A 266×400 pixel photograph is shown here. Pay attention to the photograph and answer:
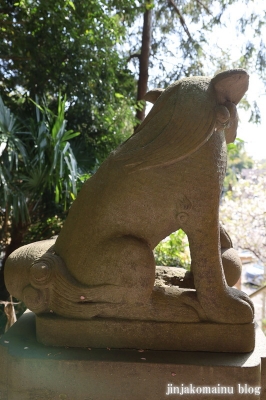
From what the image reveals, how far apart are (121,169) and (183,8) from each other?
526cm

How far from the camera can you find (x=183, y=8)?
19.5 feet

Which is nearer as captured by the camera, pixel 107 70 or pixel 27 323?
pixel 27 323

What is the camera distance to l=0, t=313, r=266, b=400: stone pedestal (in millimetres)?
1413

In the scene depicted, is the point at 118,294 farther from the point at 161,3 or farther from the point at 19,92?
the point at 161,3

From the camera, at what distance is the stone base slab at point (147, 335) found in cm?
153

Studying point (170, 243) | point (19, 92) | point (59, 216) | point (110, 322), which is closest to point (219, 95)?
point (110, 322)

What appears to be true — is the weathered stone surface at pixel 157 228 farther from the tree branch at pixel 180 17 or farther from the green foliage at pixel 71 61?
A: the tree branch at pixel 180 17

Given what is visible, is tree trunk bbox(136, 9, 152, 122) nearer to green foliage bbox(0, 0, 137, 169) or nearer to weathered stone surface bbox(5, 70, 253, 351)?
green foliage bbox(0, 0, 137, 169)

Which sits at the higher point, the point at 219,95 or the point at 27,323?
the point at 219,95

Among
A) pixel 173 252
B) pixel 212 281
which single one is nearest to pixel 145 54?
pixel 173 252

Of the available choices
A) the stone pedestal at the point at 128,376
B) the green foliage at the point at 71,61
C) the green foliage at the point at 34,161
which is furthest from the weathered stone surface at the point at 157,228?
the green foliage at the point at 71,61

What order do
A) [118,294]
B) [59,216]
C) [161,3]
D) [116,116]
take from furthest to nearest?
1. [161,3]
2. [116,116]
3. [59,216]
4. [118,294]

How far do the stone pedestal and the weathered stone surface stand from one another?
13 cm

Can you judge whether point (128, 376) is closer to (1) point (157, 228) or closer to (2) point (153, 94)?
(1) point (157, 228)
